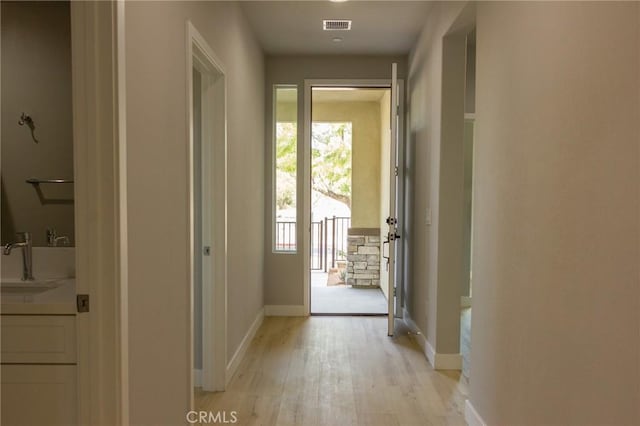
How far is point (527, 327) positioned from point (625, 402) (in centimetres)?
63

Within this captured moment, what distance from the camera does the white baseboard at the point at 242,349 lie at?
321 centimetres

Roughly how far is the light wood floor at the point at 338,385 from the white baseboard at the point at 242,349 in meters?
0.05

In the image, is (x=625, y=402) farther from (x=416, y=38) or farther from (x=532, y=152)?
(x=416, y=38)

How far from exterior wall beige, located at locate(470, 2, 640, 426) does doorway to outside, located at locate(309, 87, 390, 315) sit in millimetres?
3356

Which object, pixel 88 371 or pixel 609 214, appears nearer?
pixel 609 214

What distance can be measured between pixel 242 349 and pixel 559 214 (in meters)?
2.81

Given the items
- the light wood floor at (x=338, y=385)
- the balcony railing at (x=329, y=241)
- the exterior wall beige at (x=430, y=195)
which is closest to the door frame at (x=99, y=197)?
the light wood floor at (x=338, y=385)

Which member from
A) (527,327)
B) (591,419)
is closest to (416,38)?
(527,327)

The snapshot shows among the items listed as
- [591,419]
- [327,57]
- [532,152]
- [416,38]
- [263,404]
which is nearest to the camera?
[591,419]

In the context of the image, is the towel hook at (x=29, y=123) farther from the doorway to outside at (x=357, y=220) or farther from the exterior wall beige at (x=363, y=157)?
the exterior wall beige at (x=363, y=157)

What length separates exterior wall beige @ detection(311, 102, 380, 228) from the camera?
287 inches

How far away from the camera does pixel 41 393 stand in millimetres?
1528

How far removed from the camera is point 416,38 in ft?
14.5

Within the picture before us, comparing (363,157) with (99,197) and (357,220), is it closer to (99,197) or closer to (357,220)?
(357,220)
